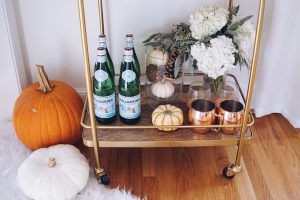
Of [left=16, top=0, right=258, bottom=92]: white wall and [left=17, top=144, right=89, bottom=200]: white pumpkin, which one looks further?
[left=16, top=0, right=258, bottom=92]: white wall

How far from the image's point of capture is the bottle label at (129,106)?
1111 millimetres

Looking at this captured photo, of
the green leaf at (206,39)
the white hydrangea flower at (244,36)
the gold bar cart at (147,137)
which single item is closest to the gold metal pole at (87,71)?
the gold bar cart at (147,137)

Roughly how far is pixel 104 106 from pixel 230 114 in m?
0.41

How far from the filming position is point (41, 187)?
1050mm

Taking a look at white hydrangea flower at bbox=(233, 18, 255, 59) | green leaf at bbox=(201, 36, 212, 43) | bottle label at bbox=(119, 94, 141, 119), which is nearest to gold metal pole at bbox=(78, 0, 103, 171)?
bottle label at bbox=(119, 94, 141, 119)

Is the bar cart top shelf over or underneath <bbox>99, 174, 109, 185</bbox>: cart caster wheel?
over

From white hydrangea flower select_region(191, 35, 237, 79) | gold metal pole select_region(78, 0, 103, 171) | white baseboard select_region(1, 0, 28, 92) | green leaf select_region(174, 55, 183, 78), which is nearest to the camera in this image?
gold metal pole select_region(78, 0, 103, 171)

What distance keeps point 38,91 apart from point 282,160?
959 millimetres

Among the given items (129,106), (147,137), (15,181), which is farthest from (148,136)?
(15,181)

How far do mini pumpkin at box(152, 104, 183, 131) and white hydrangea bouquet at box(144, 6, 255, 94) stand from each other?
0.14m

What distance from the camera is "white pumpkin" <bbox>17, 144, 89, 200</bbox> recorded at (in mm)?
1052

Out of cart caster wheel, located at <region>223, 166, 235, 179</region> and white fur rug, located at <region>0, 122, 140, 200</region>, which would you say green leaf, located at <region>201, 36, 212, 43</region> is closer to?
cart caster wheel, located at <region>223, 166, 235, 179</region>

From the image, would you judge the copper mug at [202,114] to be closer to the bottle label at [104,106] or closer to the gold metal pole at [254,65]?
the gold metal pole at [254,65]

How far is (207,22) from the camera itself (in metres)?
1.06
